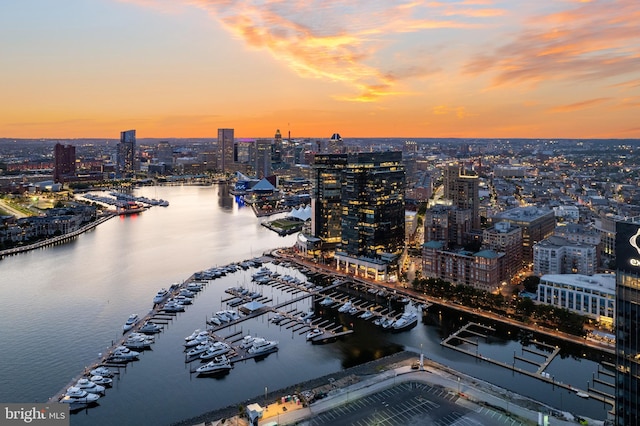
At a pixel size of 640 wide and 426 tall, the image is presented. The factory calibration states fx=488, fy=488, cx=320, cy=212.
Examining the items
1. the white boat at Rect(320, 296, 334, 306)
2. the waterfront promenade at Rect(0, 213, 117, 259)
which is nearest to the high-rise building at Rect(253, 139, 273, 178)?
the waterfront promenade at Rect(0, 213, 117, 259)

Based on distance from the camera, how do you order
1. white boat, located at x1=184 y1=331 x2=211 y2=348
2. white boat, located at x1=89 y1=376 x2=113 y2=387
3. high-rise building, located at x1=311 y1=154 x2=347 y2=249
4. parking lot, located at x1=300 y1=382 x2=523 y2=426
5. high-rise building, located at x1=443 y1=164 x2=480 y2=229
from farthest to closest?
high-rise building, located at x1=443 y1=164 x2=480 y2=229, high-rise building, located at x1=311 y1=154 x2=347 y2=249, white boat, located at x1=184 y1=331 x2=211 y2=348, white boat, located at x1=89 y1=376 x2=113 y2=387, parking lot, located at x1=300 y1=382 x2=523 y2=426

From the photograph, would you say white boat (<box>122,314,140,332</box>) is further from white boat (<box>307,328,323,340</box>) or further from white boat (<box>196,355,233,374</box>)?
white boat (<box>307,328,323,340</box>)

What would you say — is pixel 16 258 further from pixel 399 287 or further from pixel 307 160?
pixel 307 160

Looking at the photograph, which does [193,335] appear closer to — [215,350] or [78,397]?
[215,350]

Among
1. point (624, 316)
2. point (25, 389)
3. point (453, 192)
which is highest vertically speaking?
point (453, 192)

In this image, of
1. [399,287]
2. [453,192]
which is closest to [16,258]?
[399,287]

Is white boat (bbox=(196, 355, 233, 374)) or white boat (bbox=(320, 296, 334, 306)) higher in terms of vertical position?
white boat (bbox=(320, 296, 334, 306))

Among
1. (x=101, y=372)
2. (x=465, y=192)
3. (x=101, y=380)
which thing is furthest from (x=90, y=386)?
(x=465, y=192)
